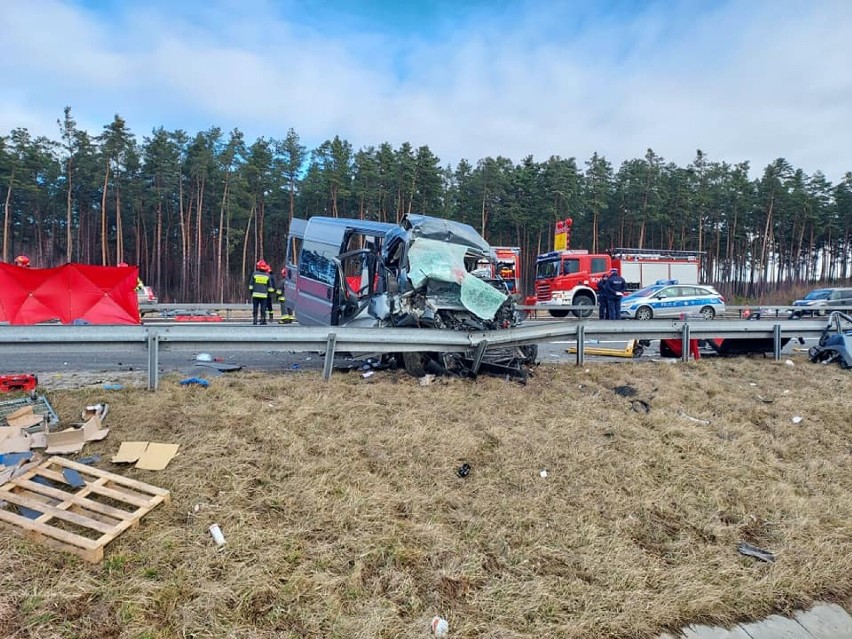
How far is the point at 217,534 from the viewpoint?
2.63 metres

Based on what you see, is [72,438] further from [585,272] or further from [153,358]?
[585,272]

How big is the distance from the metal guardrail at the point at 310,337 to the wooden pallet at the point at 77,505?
1.70m

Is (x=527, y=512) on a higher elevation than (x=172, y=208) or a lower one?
lower

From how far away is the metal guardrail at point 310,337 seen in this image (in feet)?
15.0

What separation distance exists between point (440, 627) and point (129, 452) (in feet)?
7.54

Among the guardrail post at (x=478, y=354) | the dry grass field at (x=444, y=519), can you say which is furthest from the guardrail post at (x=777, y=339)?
the guardrail post at (x=478, y=354)

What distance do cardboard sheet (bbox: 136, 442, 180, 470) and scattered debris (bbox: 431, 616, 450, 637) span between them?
196cm

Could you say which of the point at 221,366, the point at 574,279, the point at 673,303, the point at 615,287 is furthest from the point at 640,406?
the point at 574,279

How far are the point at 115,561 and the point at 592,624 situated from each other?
7.50 ft

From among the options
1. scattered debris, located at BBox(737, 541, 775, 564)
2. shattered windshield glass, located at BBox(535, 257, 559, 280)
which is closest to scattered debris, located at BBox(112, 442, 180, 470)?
scattered debris, located at BBox(737, 541, 775, 564)

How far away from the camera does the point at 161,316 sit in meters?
16.2

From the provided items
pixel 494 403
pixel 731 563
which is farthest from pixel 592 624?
pixel 494 403

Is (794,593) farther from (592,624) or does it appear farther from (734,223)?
(734,223)

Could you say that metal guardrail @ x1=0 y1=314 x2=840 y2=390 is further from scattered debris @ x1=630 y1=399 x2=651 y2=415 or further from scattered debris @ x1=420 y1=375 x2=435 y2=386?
scattered debris @ x1=630 y1=399 x2=651 y2=415
